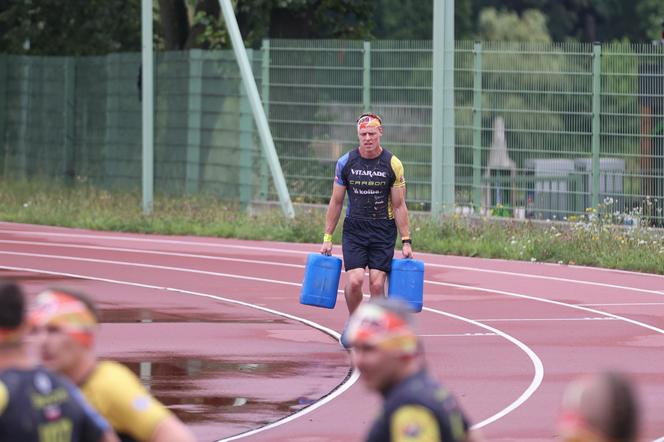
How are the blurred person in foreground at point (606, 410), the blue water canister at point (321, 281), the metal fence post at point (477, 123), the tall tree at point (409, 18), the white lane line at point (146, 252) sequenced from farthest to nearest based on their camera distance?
the tall tree at point (409, 18)
the metal fence post at point (477, 123)
the white lane line at point (146, 252)
the blue water canister at point (321, 281)
the blurred person in foreground at point (606, 410)

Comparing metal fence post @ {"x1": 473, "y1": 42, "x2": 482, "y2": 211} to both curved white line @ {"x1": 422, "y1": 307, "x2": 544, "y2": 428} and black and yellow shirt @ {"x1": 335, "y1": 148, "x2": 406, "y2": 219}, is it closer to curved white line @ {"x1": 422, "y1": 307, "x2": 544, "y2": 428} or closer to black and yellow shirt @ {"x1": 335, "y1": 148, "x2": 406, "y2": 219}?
curved white line @ {"x1": 422, "y1": 307, "x2": 544, "y2": 428}

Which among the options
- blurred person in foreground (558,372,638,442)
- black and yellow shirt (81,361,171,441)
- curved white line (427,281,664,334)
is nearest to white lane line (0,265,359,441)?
curved white line (427,281,664,334)

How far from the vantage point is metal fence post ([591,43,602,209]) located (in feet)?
76.3

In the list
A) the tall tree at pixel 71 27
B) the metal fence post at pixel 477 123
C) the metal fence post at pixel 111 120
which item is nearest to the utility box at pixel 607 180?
the metal fence post at pixel 477 123

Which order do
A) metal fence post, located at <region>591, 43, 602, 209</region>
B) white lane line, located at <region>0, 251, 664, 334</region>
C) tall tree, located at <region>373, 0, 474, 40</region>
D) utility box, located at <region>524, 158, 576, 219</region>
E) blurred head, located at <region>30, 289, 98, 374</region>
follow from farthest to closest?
tall tree, located at <region>373, 0, 474, 40</region> → utility box, located at <region>524, 158, 576, 219</region> → metal fence post, located at <region>591, 43, 602, 209</region> → white lane line, located at <region>0, 251, 664, 334</region> → blurred head, located at <region>30, 289, 98, 374</region>

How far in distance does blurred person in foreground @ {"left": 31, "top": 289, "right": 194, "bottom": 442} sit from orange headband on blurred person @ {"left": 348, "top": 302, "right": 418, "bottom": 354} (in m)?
0.79

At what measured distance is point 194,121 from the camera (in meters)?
30.2

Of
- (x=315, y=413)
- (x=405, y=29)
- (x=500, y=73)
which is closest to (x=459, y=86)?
(x=500, y=73)

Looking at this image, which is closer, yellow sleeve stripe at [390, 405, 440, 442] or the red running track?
yellow sleeve stripe at [390, 405, 440, 442]

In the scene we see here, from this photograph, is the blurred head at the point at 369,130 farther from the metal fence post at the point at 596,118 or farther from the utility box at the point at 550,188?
the utility box at the point at 550,188

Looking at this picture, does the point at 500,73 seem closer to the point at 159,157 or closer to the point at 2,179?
the point at 159,157

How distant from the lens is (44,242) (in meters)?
24.6

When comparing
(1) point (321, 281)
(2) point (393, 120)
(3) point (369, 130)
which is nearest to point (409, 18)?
(2) point (393, 120)

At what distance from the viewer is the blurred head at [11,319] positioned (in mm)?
5410
